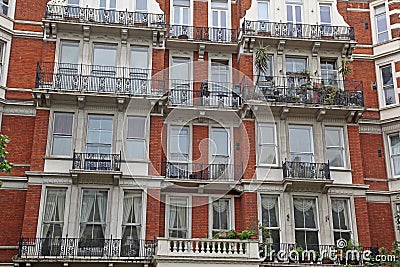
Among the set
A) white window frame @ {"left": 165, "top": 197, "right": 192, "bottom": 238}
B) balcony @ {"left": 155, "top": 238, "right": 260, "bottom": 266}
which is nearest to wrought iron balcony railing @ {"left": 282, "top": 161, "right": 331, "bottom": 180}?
balcony @ {"left": 155, "top": 238, "right": 260, "bottom": 266}

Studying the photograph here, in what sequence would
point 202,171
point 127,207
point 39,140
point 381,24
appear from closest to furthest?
point 127,207, point 39,140, point 202,171, point 381,24

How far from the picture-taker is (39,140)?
68.2ft

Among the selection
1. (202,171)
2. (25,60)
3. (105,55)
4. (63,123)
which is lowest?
(202,171)

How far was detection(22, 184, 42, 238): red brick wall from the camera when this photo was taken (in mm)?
19531

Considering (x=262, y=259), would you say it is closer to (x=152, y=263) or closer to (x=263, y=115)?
(x=152, y=263)

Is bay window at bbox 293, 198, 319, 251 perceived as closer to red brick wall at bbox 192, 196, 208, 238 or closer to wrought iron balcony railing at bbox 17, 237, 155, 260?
red brick wall at bbox 192, 196, 208, 238

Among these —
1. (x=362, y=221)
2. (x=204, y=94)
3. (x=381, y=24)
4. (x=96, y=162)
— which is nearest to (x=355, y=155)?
(x=362, y=221)

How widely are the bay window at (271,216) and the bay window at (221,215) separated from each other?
142 centimetres

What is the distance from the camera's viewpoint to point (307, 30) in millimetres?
24141

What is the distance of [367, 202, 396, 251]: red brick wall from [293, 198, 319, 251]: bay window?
101 inches

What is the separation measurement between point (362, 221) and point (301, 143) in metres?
3.94

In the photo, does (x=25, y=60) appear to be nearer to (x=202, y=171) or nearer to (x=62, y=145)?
(x=62, y=145)

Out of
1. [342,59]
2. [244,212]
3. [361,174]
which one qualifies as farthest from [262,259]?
[342,59]

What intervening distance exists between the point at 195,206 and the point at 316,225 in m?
4.85
